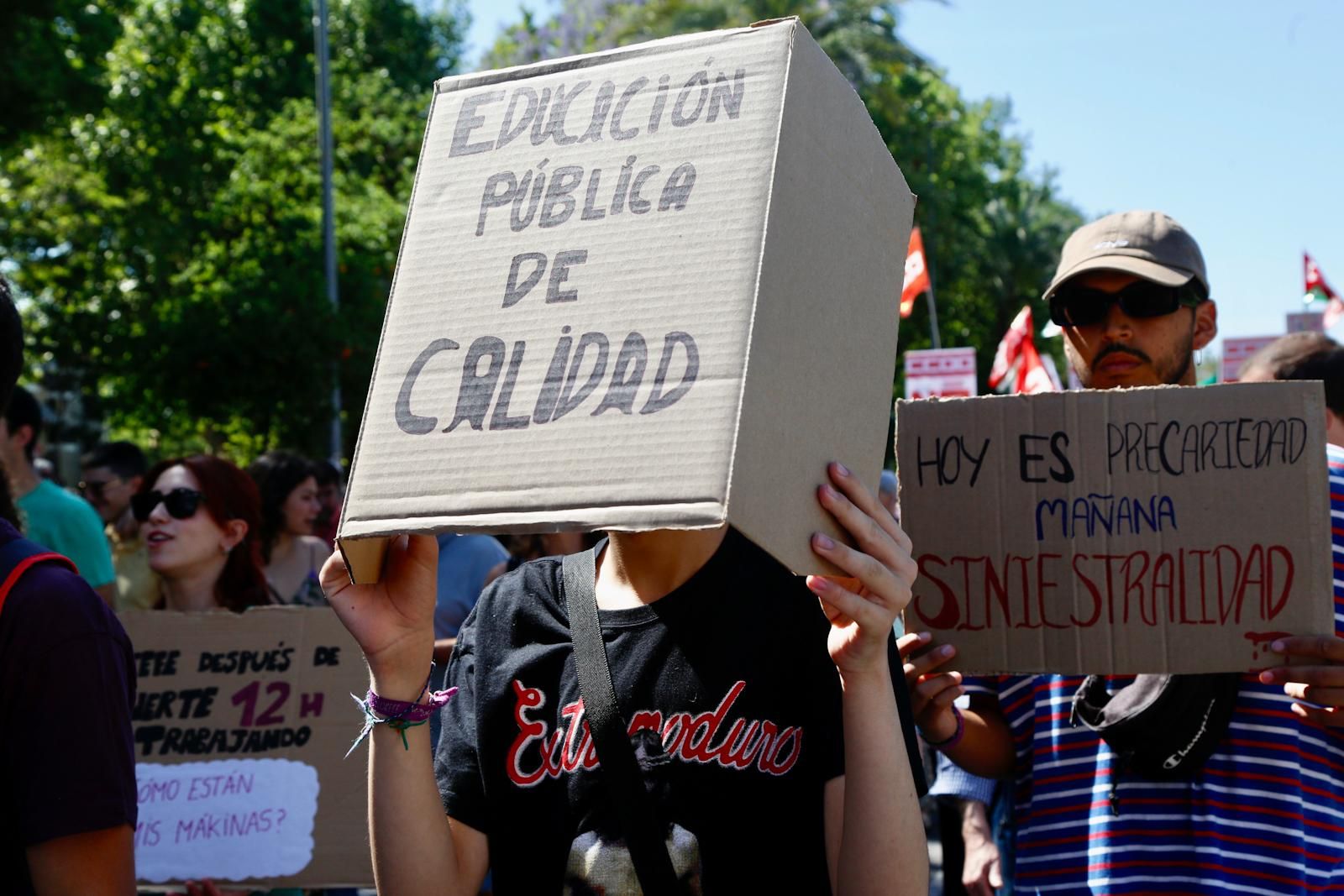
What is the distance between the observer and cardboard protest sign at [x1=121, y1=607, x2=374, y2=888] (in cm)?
367

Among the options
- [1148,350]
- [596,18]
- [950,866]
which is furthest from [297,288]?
[1148,350]

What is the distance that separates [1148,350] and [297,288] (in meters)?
18.9

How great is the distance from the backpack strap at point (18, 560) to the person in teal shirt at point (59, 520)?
11.2ft

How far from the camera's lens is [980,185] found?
112ft

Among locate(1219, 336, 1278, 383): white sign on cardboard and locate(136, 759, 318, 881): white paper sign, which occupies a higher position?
locate(1219, 336, 1278, 383): white sign on cardboard

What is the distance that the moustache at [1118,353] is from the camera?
267cm

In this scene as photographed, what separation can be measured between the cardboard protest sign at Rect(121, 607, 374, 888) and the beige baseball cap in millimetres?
2245

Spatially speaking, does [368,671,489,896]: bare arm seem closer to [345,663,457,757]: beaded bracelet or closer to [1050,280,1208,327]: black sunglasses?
[345,663,457,757]: beaded bracelet

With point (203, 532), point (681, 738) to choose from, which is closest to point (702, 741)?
point (681, 738)

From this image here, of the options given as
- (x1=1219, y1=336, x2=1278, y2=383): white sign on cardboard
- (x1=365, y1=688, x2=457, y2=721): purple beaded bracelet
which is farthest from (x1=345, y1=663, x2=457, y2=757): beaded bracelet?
(x1=1219, y1=336, x2=1278, y2=383): white sign on cardboard

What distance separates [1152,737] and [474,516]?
1.36m

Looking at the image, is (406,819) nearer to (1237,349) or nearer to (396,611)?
(396,611)

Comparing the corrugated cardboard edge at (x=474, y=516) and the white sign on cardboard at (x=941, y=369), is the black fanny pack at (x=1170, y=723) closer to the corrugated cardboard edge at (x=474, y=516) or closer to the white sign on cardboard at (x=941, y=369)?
the corrugated cardboard edge at (x=474, y=516)

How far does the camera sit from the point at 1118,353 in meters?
2.68
